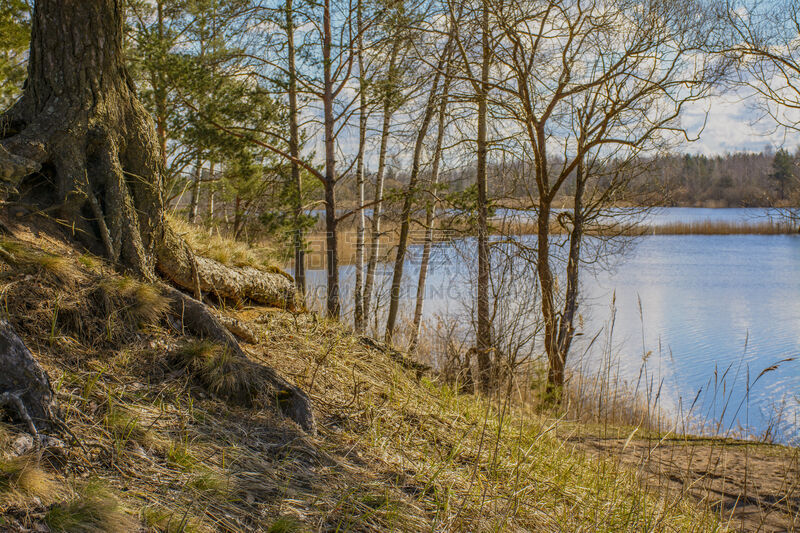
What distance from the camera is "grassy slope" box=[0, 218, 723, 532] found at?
75.9 inches

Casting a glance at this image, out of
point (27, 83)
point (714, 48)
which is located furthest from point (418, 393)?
point (714, 48)

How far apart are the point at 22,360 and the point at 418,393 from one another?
2.77 m

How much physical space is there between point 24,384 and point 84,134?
2162mm

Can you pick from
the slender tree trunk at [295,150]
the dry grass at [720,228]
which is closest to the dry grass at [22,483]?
the slender tree trunk at [295,150]

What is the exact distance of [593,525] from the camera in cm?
262

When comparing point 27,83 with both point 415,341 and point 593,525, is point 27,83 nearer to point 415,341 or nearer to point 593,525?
point 593,525

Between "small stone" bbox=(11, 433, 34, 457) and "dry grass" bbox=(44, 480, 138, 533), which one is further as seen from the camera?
"small stone" bbox=(11, 433, 34, 457)

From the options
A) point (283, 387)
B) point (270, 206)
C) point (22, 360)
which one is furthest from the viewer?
point (270, 206)

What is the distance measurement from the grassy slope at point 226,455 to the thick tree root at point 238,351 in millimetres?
110

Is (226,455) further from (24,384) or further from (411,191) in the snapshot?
(411,191)

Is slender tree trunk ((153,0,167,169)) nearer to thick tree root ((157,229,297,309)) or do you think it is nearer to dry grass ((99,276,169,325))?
thick tree root ((157,229,297,309))

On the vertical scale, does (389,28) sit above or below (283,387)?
above

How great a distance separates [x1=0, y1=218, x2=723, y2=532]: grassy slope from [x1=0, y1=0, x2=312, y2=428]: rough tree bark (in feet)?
1.30

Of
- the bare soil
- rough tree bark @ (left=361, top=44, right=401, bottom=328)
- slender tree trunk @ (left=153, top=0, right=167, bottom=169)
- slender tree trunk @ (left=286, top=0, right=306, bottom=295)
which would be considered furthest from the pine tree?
the bare soil
